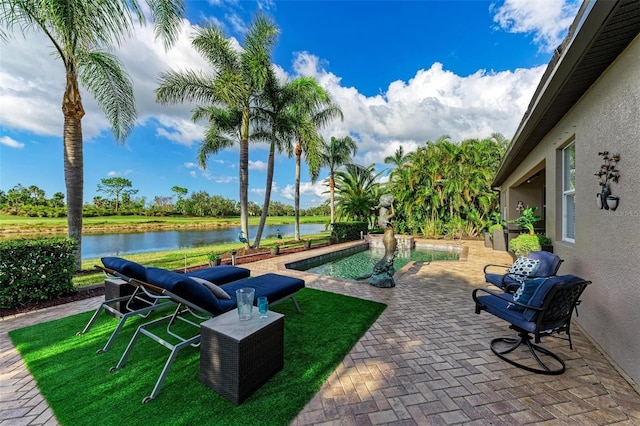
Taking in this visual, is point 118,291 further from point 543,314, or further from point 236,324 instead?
point 543,314

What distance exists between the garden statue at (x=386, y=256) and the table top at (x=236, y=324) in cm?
375

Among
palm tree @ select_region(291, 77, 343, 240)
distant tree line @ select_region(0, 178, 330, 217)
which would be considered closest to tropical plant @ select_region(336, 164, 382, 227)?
palm tree @ select_region(291, 77, 343, 240)

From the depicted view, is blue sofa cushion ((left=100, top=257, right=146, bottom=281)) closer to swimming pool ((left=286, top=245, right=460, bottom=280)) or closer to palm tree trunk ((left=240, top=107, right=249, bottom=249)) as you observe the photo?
swimming pool ((left=286, top=245, right=460, bottom=280))

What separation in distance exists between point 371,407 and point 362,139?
2239 centimetres

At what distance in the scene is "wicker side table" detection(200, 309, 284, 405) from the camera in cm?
218

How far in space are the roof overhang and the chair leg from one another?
3.25 meters

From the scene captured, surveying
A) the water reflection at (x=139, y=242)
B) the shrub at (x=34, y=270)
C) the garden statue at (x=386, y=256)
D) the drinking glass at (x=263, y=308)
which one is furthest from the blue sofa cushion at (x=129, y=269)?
the water reflection at (x=139, y=242)

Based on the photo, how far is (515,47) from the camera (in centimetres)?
973

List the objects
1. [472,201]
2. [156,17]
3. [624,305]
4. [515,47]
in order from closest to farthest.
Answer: [624,305], [156,17], [515,47], [472,201]

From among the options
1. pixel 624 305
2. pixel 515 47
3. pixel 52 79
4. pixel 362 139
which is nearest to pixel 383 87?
pixel 362 139

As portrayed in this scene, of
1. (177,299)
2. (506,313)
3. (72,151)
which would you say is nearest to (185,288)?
(177,299)

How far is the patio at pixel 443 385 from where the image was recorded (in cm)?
205

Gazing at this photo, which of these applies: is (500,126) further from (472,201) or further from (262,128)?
(262,128)

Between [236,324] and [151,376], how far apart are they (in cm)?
106
